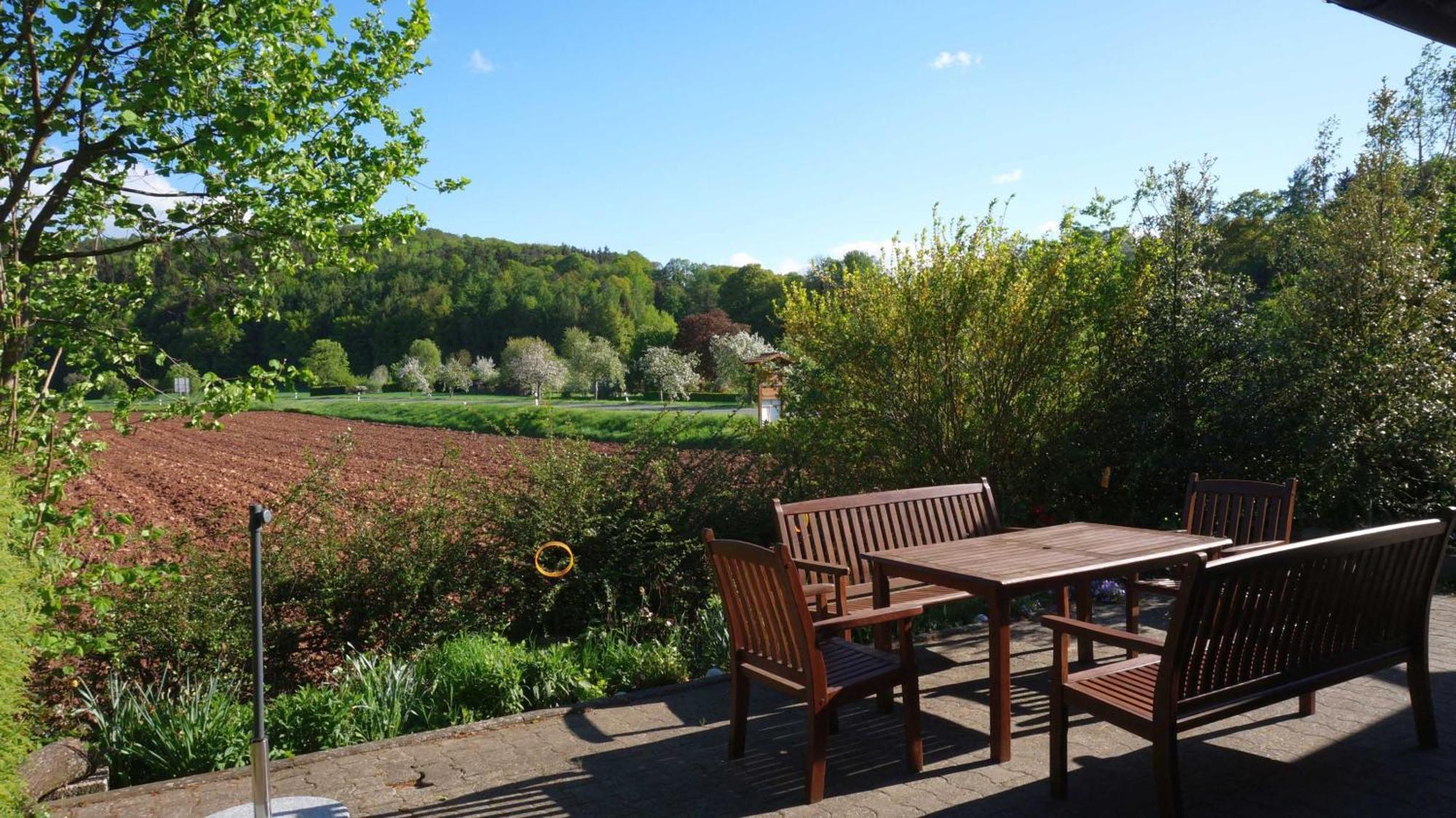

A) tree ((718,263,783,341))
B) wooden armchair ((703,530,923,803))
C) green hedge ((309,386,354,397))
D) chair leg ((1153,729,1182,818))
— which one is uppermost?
tree ((718,263,783,341))

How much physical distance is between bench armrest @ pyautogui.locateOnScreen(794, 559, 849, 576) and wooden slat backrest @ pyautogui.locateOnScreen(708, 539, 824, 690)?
696 millimetres

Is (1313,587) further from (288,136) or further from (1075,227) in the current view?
(1075,227)

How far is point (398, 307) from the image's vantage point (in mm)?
88750

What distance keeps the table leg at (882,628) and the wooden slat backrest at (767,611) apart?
76 centimetres

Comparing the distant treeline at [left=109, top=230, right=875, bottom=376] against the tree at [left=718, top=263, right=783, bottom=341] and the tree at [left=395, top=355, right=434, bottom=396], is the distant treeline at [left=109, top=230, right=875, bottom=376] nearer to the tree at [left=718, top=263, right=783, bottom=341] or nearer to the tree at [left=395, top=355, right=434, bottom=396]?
the tree at [left=718, top=263, right=783, bottom=341]

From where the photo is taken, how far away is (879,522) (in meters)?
6.00

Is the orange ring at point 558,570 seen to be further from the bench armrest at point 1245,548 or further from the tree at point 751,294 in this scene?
the tree at point 751,294

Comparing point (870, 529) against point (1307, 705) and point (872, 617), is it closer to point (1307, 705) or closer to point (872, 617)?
point (872, 617)

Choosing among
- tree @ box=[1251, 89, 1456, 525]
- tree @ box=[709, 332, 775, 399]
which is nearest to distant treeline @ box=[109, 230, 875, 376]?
tree @ box=[709, 332, 775, 399]

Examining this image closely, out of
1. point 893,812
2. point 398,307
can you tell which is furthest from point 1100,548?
point 398,307

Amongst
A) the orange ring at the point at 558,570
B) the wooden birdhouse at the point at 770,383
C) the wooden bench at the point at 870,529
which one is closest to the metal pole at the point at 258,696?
the wooden bench at the point at 870,529

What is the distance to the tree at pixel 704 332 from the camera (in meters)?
71.8

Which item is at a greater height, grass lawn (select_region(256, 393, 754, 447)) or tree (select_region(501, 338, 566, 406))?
tree (select_region(501, 338, 566, 406))

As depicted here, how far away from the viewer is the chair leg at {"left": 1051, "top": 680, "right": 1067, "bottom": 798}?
3822 millimetres
